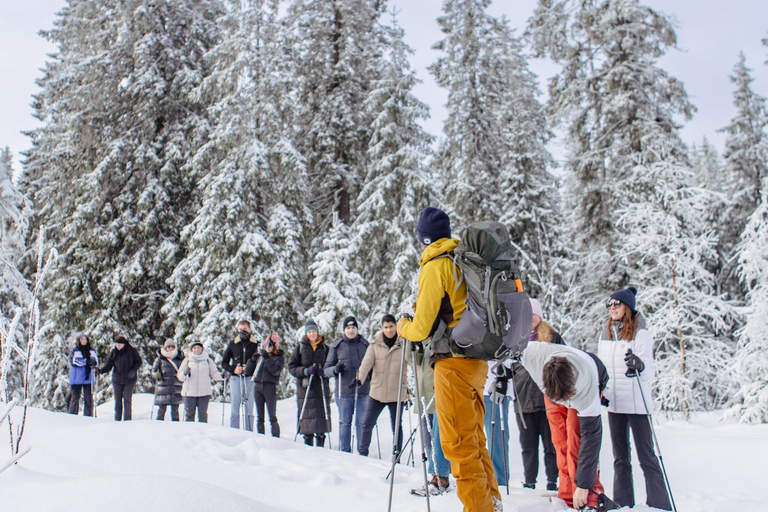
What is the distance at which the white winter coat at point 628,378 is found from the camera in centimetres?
525

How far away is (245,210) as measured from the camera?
16.4 meters

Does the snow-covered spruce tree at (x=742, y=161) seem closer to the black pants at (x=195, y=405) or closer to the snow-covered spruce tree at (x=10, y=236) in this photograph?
the black pants at (x=195, y=405)

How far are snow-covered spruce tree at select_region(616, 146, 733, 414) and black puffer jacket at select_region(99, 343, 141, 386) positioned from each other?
11.7 metres

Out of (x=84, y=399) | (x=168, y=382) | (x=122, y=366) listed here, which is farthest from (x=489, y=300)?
(x=84, y=399)

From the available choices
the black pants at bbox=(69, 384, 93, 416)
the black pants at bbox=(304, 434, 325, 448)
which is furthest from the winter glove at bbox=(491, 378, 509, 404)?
the black pants at bbox=(69, 384, 93, 416)

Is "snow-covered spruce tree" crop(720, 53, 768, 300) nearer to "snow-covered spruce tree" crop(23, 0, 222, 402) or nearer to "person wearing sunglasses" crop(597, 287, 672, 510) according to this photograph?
"person wearing sunglasses" crop(597, 287, 672, 510)

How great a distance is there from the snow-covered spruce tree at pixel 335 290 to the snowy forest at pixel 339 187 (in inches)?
2.4

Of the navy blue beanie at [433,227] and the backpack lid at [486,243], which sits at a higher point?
the navy blue beanie at [433,227]

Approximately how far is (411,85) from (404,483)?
1411 centimetres

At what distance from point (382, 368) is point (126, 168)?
13700 mm

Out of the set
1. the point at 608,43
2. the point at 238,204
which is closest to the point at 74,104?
the point at 238,204

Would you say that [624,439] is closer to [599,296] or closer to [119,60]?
[599,296]

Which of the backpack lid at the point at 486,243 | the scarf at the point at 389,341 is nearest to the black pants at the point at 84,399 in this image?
the scarf at the point at 389,341

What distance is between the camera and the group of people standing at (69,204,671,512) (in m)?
3.68
